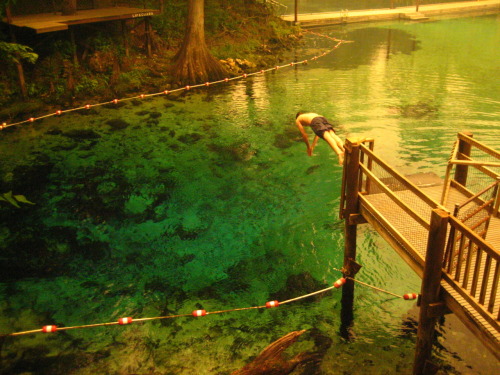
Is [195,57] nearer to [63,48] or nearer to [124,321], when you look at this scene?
[63,48]

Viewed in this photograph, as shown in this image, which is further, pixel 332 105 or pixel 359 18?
pixel 359 18

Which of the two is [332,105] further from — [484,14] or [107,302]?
[484,14]

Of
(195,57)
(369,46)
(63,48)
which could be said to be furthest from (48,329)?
(369,46)

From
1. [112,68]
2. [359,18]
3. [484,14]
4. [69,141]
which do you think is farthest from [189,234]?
[484,14]

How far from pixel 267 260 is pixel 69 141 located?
9.69 m

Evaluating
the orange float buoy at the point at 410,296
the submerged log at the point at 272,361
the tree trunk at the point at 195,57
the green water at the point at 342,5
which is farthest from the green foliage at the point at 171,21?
the submerged log at the point at 272,361

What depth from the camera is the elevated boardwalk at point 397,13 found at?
35375 millimetres

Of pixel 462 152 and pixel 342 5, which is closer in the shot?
pixel 462 152

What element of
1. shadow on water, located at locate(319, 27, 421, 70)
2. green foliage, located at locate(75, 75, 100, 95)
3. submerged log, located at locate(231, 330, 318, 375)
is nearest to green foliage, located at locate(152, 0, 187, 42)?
green foliage, located at locate(75, 75, 100, 95)

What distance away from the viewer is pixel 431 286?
5852 millimetres

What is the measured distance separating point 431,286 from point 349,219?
2.42 meters

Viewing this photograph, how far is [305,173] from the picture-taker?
13.9 meters

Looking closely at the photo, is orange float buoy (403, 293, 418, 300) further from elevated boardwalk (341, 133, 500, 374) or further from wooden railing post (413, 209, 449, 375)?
wooden railing post (413, 209, 449, 375)

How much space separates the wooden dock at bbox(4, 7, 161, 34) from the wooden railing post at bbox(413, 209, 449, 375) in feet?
52.3
